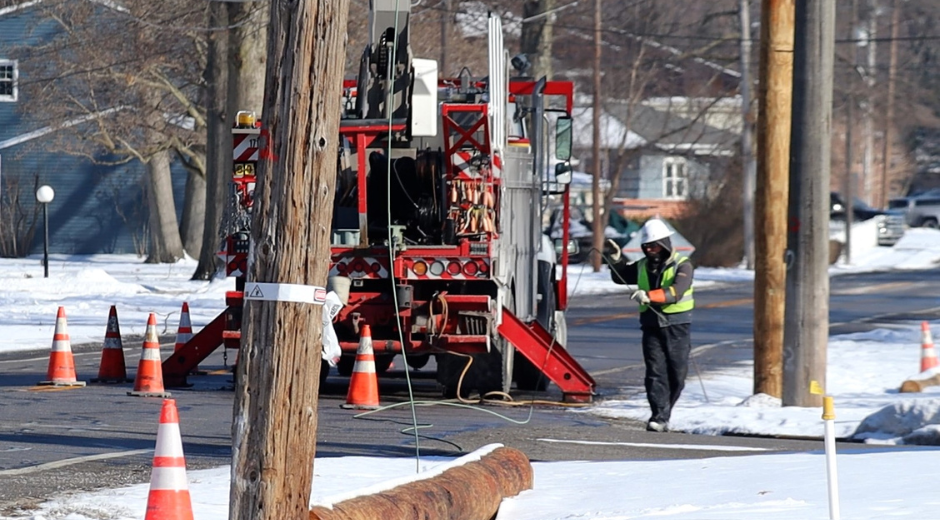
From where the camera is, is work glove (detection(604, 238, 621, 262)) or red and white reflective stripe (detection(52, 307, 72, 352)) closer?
work glove (detection(604, 238, 621, 262))

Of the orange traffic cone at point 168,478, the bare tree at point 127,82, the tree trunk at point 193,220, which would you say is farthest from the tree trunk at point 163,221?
the orange traffic cone at point 168,478

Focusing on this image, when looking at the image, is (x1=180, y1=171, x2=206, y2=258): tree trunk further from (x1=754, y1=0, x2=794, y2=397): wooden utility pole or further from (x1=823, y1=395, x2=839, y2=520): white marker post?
(x1=823, y1=395, x2=839, y2=520): white marker post

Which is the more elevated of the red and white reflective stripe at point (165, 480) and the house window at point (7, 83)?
the house window at point (7, 83)

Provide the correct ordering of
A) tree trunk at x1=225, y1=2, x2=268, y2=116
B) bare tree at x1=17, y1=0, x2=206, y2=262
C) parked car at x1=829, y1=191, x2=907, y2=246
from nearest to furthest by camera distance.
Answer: tree trunk at x1=225, y1=2, x2=268, y2=116
bare tree at x1=17, y1=0, x2=206, y2=262
parked car at x1=829, y1=191, x2=907, y2=246

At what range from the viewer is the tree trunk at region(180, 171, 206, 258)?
41.6m

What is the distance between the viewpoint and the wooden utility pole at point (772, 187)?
13148 mm

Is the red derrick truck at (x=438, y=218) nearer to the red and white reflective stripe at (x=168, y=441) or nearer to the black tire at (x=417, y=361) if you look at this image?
the black tire at (x=417, y=361)

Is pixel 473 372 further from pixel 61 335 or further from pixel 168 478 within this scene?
pixel 168 478

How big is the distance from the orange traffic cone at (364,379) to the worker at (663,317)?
2325 millimetres

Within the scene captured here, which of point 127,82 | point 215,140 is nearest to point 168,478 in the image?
point 215,140

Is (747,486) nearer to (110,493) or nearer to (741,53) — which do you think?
(110,493)

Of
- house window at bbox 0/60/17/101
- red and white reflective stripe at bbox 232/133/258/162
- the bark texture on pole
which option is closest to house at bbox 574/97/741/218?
house window at bbox 0/60/17/101

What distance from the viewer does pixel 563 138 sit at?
15070mm

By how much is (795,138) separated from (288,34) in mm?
7455
